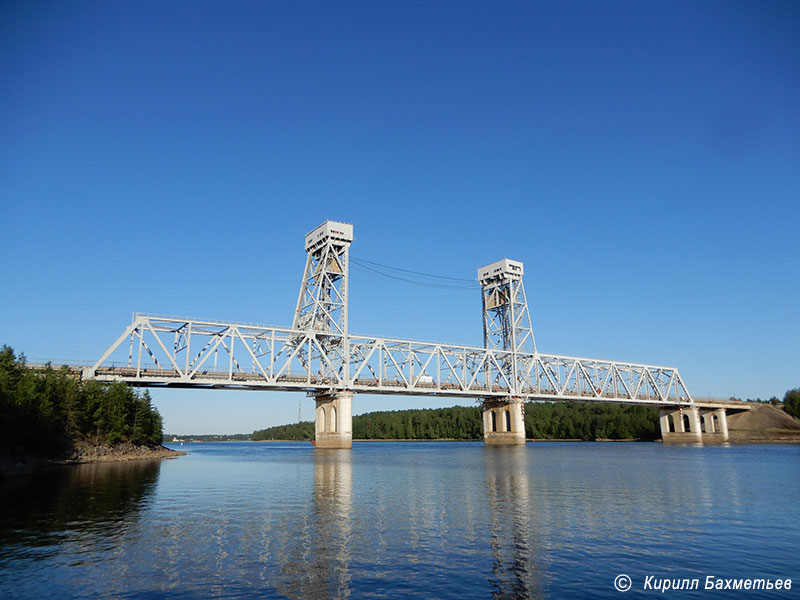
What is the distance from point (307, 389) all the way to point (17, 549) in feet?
222

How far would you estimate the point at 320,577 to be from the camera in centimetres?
1330

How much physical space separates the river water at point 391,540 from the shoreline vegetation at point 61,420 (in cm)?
1379

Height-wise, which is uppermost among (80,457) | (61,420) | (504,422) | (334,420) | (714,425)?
(61,420)

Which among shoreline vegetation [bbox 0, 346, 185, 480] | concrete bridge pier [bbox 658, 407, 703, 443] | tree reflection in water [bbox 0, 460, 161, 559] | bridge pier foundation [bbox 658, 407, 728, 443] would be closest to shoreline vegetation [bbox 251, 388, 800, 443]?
bridge pier foundation [bbox 658, 407, 728, 443]

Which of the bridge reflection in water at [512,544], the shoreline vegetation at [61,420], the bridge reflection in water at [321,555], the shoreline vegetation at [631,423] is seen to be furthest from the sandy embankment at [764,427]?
the shoreline vegetation at [61,420]

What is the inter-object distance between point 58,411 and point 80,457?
5.92m

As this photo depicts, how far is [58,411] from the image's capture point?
183 ft

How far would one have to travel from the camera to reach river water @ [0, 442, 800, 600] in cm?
1271

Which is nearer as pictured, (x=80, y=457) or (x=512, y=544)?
(x=512, y=544)

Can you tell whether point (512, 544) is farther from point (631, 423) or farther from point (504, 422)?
point (631, 423)

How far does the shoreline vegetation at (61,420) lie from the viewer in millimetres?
44125

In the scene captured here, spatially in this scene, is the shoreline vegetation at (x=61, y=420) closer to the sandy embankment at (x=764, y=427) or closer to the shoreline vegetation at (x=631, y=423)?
the sandy embankment at (x=764, y=427)

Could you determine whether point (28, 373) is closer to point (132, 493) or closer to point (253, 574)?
point (132, 493)

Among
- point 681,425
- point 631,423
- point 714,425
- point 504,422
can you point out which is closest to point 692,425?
point 681,425
